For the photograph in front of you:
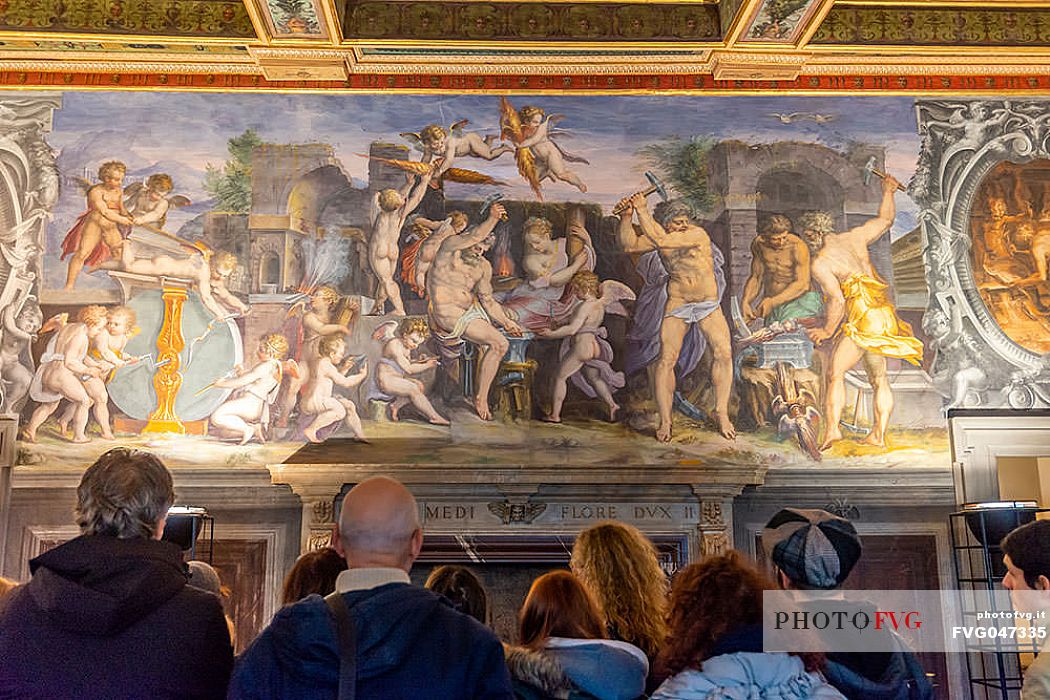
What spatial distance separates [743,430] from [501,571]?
2.83 metres

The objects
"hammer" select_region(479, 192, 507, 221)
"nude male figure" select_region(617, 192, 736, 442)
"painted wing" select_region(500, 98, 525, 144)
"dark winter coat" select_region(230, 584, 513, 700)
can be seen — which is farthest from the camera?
"painted wing" select_region(500, 98, 525, 144)

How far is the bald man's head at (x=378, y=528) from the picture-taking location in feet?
8.66

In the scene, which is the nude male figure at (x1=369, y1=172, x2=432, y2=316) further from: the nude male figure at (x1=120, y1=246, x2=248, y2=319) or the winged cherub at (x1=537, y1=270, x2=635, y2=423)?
the winged cherub at (x1=537, y1=270, x2=635, y2=423)

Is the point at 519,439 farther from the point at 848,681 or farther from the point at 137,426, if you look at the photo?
the point at 848,681

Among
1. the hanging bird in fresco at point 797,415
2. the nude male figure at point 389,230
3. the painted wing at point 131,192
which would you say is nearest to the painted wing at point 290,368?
the nude male figure at point 389,230

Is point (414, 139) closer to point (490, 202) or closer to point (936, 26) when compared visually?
point (490, 202)

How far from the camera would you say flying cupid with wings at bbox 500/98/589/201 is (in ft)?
33.6

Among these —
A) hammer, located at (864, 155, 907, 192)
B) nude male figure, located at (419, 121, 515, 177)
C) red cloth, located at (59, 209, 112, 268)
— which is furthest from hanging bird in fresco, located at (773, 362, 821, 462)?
red cloth, located at (59, 209, 112, 268)

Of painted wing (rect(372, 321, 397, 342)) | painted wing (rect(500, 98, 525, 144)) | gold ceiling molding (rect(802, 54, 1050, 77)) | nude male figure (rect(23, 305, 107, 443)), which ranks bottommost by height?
nude male figure (rect(23, 305, 107, 443))

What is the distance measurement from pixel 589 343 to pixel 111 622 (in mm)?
7467

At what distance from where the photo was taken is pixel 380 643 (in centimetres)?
244

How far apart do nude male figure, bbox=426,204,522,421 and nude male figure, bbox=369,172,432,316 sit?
1.29 feet

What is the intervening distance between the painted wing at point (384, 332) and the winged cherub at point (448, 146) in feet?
6.06

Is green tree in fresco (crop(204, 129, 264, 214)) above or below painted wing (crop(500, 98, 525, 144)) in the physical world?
below
